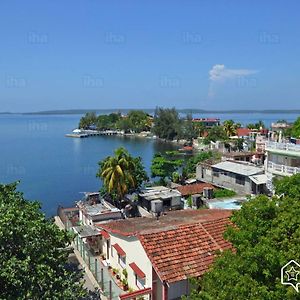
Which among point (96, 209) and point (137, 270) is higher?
point (137, 270)

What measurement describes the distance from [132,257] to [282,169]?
1645 centimetres

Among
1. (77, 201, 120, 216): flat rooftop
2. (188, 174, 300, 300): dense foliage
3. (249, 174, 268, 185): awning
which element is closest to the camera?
(188, 174, 300, 300): dense foliage

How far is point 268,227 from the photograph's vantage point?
370 inches

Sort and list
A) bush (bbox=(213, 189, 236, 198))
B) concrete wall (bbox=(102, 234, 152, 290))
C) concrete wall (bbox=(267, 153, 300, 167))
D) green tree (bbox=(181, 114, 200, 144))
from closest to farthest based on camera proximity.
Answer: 1. concrete wall (bbox=(102, 234, 152, 290))
2. concrete wall (bbox=(267, 153, 300, 167))
3. bush (bbox=(213, 189, 236, 198))
4. green tree (bbox=(181, 114, 200, 144))

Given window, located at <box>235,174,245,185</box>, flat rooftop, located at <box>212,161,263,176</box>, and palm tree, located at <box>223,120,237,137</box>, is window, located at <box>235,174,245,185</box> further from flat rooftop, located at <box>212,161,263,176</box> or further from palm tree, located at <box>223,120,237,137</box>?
palm tree, located at <box>223,120,237,137</box>

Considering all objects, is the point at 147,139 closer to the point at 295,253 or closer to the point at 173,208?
the point at 173,208

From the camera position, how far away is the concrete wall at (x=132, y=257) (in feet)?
40.9

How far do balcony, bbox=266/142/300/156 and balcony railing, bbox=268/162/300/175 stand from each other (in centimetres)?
107

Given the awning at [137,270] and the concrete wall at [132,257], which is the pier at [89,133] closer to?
the concrete wall at [132,257]

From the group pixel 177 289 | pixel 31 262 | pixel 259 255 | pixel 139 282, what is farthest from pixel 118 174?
pixel 259 255

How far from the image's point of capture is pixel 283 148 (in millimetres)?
26172

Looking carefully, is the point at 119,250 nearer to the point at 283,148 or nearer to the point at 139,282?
the point at 139,282

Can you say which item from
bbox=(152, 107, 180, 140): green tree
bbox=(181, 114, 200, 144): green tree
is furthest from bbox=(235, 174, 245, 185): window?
bbox=(152, 107, 180, 140): green tree

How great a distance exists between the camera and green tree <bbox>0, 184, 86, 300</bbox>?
8.32 meters
